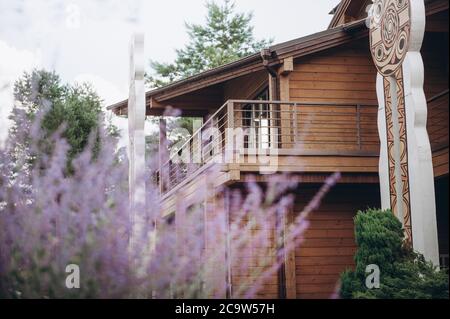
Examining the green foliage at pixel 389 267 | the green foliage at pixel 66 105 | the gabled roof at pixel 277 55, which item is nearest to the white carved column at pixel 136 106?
the green foliage at pixel 389 267

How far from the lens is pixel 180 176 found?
57.1 feet

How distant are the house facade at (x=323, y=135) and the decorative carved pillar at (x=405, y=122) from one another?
7.05ft

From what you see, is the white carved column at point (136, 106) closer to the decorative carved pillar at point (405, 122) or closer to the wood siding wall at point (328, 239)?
the decorative carved pillar at point (405, 122)

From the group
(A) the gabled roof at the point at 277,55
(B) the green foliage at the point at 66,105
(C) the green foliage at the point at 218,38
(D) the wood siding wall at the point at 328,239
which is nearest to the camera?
(D) the wood siding wall at the point at 328,239

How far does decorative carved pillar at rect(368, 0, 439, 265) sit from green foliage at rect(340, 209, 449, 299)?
34 centimetres

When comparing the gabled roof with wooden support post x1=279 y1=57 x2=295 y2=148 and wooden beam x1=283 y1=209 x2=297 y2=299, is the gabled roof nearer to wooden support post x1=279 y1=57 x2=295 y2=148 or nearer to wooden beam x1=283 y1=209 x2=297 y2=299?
wooden support post x1=279 y1=57 x2=295 y2=148

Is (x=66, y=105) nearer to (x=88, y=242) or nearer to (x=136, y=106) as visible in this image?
Result: (x=136, y=106)

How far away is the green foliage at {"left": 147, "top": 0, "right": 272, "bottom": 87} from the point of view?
29.1 meters

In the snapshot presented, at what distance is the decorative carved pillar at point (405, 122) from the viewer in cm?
903

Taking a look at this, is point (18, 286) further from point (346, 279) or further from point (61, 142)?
point (346, 279)

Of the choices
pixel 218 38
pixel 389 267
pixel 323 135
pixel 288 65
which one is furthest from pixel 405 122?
pixel 218 38

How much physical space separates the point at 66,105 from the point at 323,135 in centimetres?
952

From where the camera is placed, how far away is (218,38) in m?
29.4
